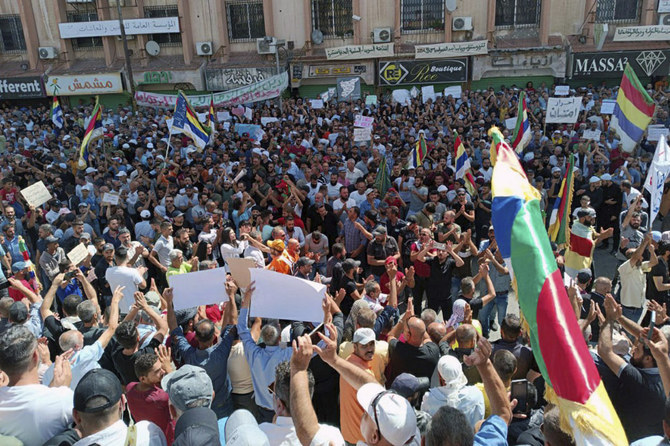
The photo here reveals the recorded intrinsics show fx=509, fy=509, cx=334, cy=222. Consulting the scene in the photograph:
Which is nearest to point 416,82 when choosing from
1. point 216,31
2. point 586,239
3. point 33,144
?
point 216,31

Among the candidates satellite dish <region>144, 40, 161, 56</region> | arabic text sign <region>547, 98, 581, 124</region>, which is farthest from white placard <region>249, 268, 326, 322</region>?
satellite dish <region>144, 40, 161, 56</region>

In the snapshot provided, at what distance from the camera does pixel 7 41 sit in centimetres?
2488

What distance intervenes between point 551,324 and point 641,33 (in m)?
22.1

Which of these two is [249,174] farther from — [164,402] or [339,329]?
[164,402]

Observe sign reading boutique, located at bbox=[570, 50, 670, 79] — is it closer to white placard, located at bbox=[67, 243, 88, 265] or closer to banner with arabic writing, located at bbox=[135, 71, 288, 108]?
banner with arabic writing, located at bbox=[135, 71, 288, 108]

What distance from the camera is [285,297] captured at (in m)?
3.96

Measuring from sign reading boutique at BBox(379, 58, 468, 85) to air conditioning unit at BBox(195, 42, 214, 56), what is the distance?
7.67m

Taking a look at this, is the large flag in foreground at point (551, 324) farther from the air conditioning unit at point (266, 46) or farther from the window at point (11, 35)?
the window at point (11, 35)

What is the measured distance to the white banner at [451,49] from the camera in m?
20.7

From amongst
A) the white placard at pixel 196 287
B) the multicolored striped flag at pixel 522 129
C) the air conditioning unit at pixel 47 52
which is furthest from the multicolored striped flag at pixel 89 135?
the air conditioning unit at pixel 47 52

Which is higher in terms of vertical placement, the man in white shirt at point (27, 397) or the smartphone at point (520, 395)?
the man in white shirt at point (27, 397)

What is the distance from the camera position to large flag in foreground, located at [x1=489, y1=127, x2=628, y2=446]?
2.04 metres

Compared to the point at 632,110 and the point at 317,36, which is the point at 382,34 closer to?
the point at 317,36

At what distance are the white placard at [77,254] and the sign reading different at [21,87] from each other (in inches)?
853
